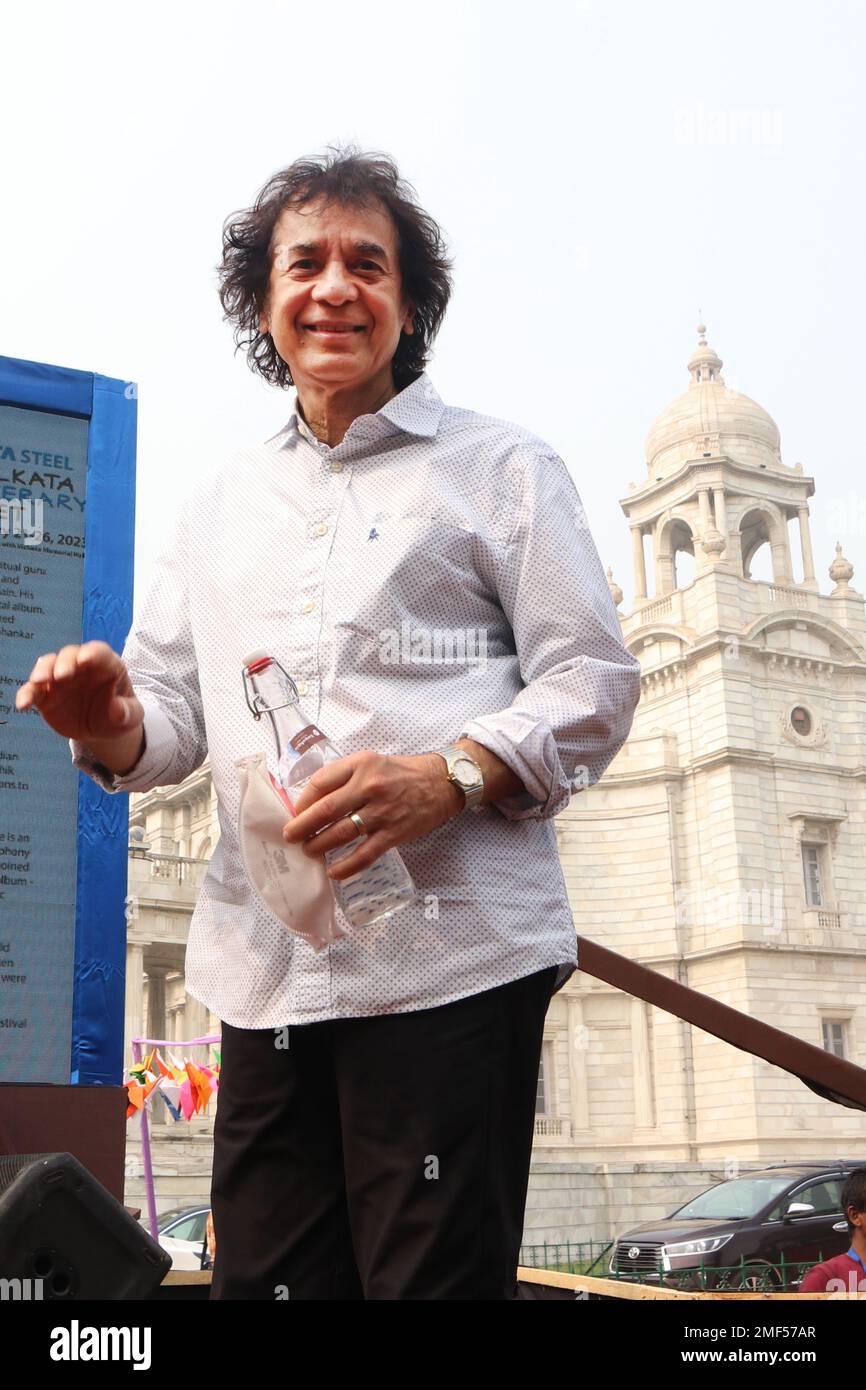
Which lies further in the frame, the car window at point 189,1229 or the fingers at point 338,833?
the car window at point 189,1229

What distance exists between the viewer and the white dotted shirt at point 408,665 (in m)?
1.18

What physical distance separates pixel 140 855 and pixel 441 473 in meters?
25.2

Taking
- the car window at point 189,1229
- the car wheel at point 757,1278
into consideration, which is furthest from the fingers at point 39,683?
the car window at point 189,1229

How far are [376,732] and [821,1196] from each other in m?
11.1

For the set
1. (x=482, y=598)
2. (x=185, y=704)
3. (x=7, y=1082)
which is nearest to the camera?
(x=482, y=598)

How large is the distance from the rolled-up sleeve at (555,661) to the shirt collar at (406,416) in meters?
0.12

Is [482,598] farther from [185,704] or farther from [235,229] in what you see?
[235,229]

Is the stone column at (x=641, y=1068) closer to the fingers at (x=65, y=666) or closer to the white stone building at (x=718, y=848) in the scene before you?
the white stone building at (x=718, y=848)

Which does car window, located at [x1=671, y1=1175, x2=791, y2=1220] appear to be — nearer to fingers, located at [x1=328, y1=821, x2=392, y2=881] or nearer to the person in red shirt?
the person in red shirt

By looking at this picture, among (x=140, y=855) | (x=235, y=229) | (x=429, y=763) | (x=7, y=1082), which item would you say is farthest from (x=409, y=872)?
(x=140, y=855)

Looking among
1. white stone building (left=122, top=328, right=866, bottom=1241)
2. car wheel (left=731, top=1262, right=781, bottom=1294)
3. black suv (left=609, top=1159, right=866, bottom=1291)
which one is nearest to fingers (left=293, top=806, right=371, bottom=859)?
car wheel (left=731, top=1262, right=781, bottom=1294)

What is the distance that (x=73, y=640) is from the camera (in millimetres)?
2582

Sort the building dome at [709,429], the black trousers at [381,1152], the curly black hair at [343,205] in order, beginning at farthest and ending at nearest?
the building dome at [709,429] < the curly black hair at [343,205] < the black trousers at [381,1152]

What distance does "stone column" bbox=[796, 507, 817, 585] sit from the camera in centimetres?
3938
